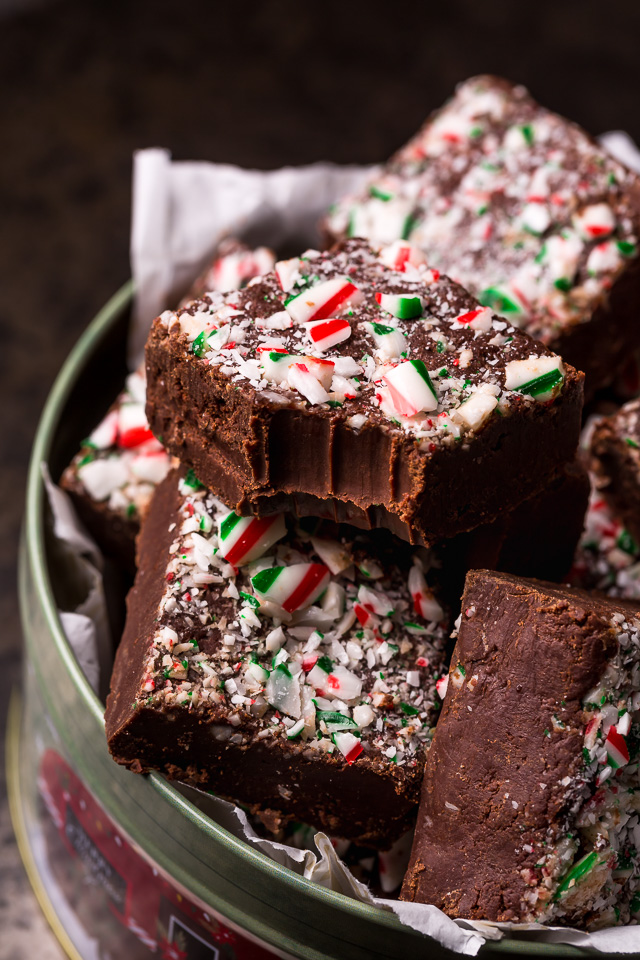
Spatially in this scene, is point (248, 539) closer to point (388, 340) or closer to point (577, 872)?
point (388, 340)

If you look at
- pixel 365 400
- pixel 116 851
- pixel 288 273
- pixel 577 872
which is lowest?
pixel 116 851

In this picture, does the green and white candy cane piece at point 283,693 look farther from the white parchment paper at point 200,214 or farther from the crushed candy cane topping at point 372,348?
the white parchment paper at point 200,214

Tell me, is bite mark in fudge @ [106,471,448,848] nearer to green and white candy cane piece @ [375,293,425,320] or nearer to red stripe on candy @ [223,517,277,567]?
red stripe on candy @ [223,517,277,567]

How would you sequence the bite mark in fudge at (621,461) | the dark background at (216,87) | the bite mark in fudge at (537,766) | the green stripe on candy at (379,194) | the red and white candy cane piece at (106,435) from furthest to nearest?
the dark background at (216,87) < the green stripe on candy at (379,194) < the red and white candy cane piece at (106,435) < the bite mark in fudge at (621,461) < the bite mark in fudge at (537,766)

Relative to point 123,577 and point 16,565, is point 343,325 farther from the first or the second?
point 16,565

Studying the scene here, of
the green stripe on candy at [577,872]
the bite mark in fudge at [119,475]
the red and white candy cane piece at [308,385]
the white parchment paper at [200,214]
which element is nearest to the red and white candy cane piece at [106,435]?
the bite mark in fudge at [119,475]

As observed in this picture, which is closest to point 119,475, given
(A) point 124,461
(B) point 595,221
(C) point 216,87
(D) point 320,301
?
(A) point 124,461

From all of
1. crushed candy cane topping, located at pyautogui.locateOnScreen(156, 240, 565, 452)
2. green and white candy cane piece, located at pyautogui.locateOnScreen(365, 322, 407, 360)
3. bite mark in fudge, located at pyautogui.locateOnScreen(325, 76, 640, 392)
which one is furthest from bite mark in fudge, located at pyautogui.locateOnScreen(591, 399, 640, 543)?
green and white candy cane piece, located at pyautogui.locateOnScreen(365, 322, 407, 360)

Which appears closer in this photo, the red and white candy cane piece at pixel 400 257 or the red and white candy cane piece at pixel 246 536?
the red and white candy cane piece at pixel 246 536
